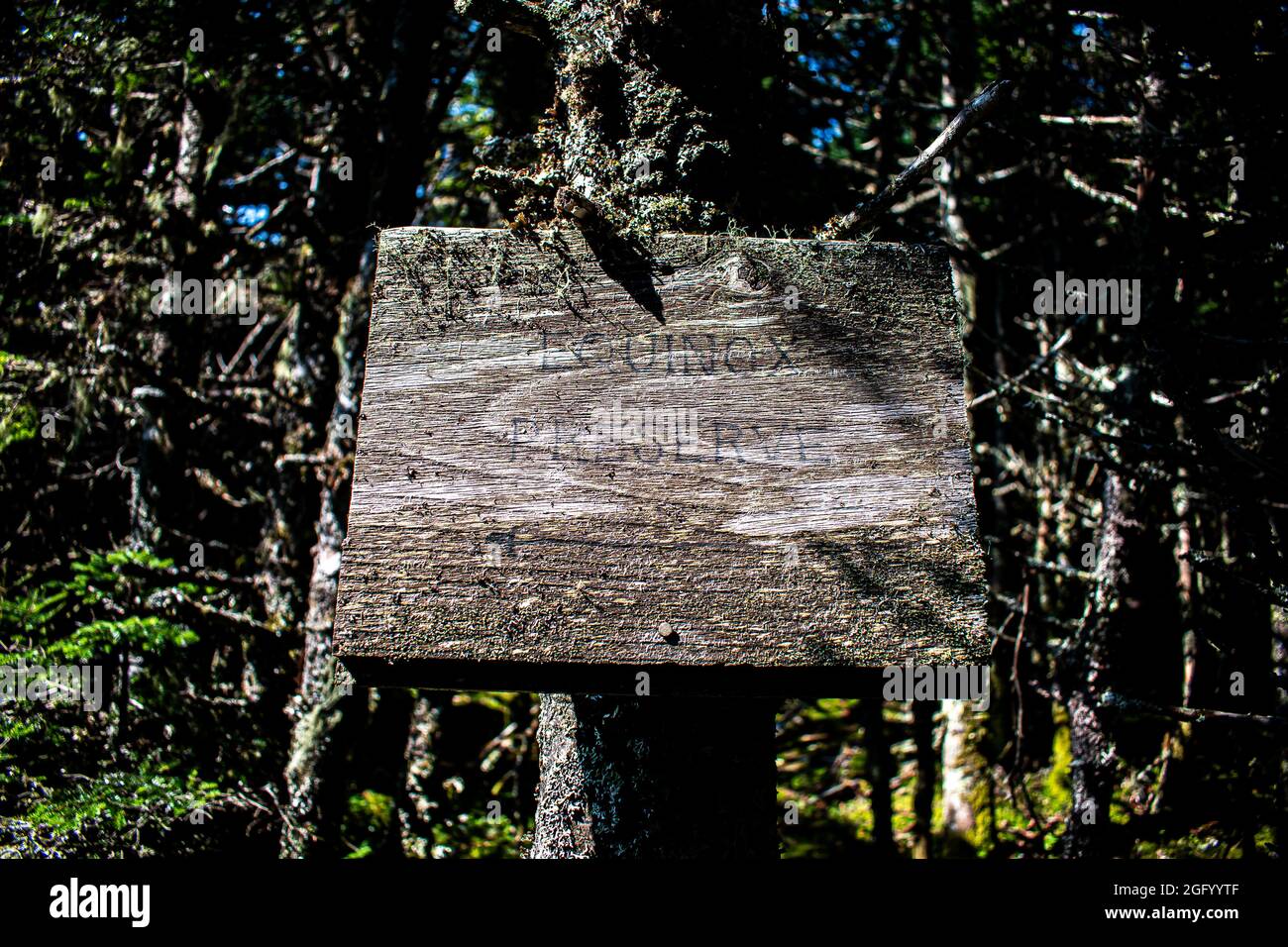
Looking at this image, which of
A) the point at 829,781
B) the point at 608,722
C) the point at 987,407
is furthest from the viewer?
the point at 829,781

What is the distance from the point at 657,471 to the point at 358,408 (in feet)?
15.4

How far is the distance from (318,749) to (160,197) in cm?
381

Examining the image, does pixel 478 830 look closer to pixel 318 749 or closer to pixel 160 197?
pixel 318 749

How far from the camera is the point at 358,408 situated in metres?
5.65

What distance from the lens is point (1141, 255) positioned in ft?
14.2
